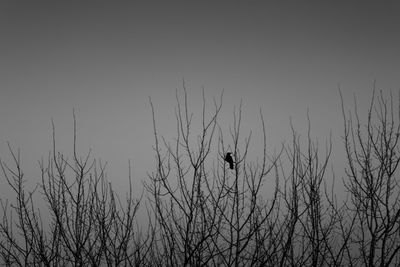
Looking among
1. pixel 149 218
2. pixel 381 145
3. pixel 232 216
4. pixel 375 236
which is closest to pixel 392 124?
pixel 381 145

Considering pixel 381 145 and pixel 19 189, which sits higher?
pixel 381 145

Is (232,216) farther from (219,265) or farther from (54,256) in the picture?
(54,256)

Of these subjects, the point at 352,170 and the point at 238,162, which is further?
the point at 352,170

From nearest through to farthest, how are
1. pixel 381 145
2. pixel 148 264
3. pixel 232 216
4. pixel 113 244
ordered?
pixel 232 216, pixel 113 244, pixel 381 145, pixel 148 264

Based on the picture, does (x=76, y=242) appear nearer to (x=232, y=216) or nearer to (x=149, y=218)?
(x=149, y=218)

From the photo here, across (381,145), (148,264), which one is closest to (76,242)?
(148,264)

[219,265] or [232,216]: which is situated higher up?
[232,216]

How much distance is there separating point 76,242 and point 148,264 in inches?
60.2

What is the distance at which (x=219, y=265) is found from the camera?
17.2ft

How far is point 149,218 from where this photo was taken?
5.72 meters

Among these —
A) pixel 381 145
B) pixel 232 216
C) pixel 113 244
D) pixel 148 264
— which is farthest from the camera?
pixel 148 264

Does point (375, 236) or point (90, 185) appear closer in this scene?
point (375, 236)

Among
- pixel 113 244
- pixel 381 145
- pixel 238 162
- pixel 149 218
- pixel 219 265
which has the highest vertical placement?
pixel 381 145

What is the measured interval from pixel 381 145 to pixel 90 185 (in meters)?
4.45
